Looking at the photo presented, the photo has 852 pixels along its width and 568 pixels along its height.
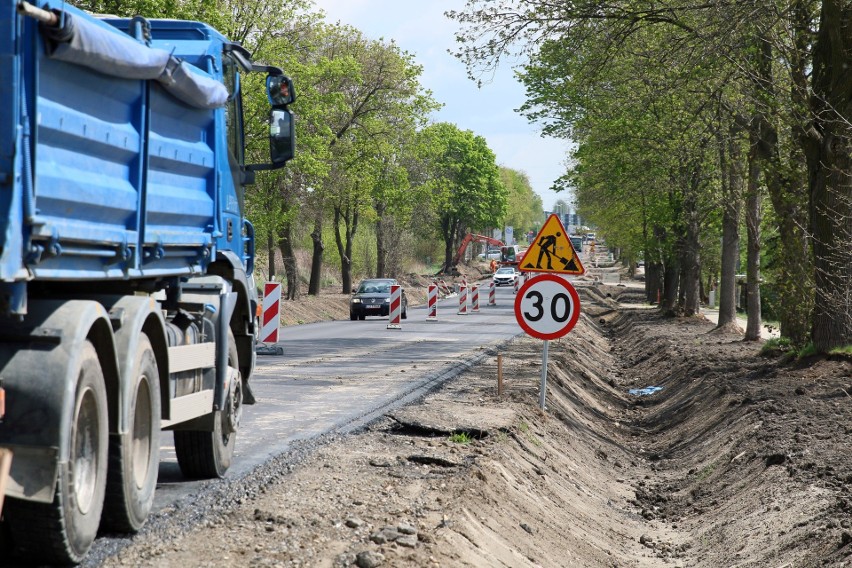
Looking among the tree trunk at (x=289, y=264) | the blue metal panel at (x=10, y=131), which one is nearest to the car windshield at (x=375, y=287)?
the tree trunk at (x=289, y=264)

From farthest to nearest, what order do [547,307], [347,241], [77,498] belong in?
[347,241] → [547,307] → [77,498]

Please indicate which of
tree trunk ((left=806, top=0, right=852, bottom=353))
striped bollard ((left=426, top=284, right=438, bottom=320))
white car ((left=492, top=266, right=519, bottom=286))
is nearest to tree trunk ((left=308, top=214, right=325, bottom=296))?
striped bollard ((left=426, top=284, right=438, bottom=320))

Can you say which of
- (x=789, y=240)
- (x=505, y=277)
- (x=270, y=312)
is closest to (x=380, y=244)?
(x=505, y=277)

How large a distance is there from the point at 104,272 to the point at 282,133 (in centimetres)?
396

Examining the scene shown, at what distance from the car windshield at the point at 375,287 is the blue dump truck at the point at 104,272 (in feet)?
110

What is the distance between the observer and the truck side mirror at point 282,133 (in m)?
9.73

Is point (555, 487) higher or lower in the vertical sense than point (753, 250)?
lower

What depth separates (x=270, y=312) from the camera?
70.0ft

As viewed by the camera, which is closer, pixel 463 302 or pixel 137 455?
pixel 137 455

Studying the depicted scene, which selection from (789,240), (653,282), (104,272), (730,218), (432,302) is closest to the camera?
(104,272)

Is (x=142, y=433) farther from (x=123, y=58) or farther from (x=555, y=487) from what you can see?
(x=555, y=487)

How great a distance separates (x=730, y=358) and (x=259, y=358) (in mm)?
9183

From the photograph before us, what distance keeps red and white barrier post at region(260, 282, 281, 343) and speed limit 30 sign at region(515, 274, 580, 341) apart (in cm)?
912

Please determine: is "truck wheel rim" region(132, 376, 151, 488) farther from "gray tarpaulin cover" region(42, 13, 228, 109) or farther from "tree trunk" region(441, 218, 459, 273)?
"tree trunk" region(441, 218, 459, 273)
